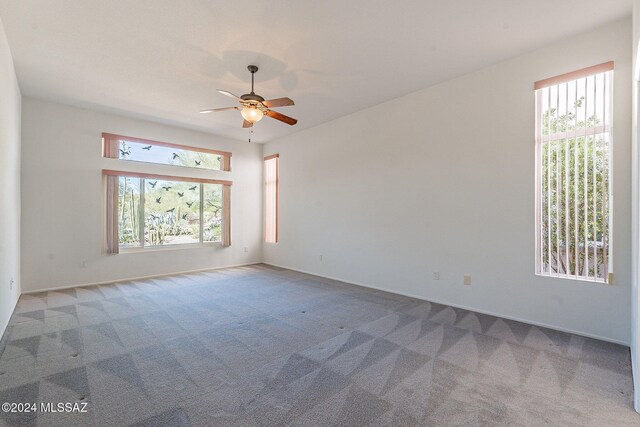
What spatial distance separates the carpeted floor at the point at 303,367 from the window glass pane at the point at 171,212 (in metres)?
2.29

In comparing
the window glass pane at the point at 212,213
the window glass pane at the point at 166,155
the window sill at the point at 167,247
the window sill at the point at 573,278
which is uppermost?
the window glass pane at the point at 166,155

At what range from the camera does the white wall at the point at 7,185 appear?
10.3 ft

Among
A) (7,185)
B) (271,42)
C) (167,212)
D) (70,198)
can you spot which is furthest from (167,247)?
(271,42)


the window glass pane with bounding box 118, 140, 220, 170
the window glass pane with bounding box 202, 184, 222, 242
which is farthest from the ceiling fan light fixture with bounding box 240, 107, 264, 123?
the window glass pane with bounding box 202, 184, 222, 242

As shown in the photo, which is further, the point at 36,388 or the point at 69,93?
the point at 69,93

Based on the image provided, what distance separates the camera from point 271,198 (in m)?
7.73

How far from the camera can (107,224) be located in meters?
5.53

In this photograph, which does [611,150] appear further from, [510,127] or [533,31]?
[533,31]

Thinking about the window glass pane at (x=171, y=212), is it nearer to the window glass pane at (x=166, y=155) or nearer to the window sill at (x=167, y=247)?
the window sill at (x=167, y=247)

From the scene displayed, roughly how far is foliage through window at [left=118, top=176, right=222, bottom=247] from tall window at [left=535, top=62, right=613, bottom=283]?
6.37m

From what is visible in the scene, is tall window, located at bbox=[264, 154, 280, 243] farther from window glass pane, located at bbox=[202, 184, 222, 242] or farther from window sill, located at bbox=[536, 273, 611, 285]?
window sill, located at bbox=[536, 273, 611, 285]

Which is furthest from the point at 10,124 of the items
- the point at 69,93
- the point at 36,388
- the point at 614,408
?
the point at 614,408

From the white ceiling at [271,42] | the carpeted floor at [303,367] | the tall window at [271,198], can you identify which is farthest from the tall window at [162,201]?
the carpeted floor at [303,367]

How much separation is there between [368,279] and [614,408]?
3.52 m
